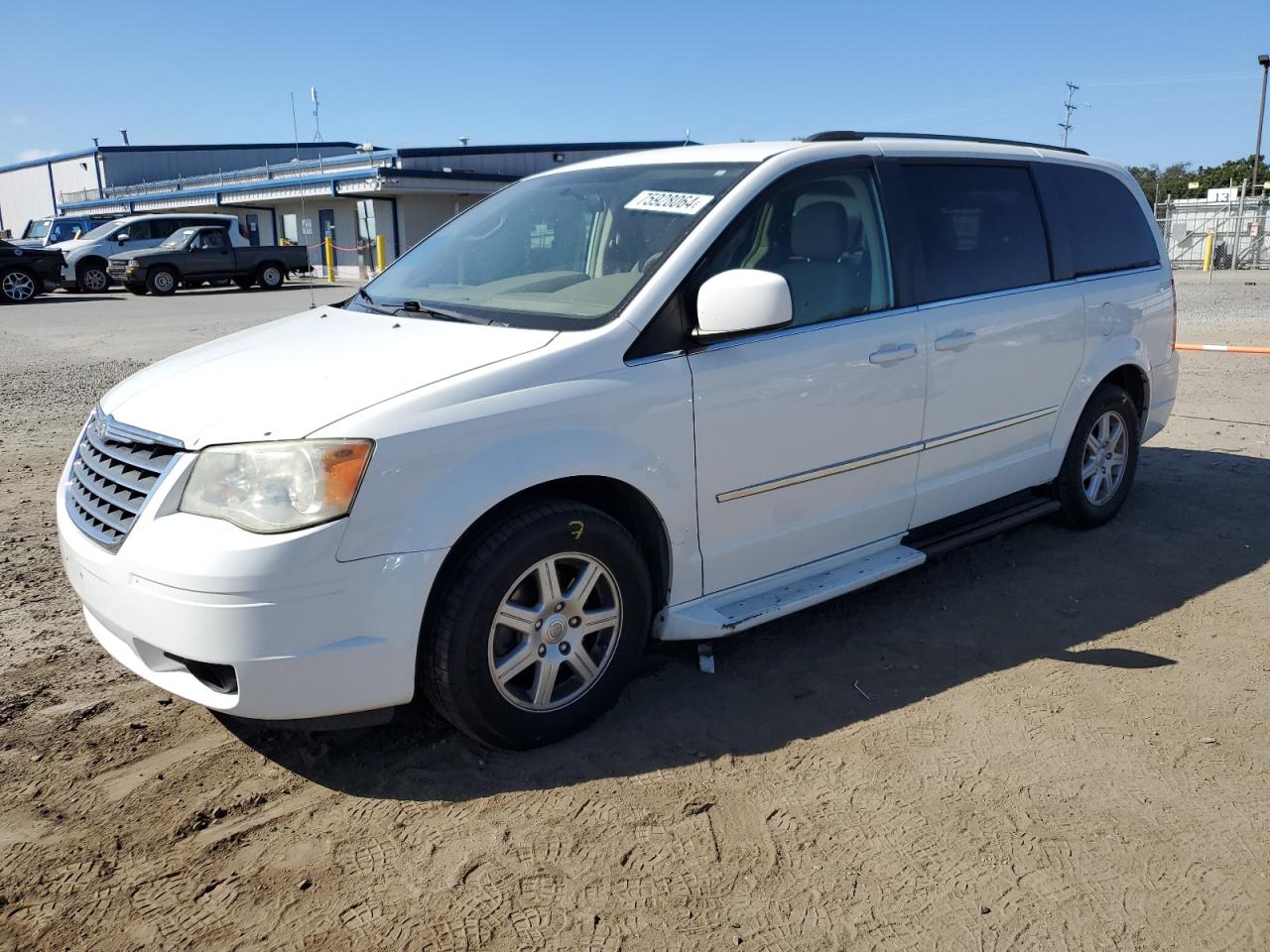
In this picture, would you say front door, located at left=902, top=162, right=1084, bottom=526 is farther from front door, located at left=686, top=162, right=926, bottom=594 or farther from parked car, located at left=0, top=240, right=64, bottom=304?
parked car, located at left=0, top=240, right=64, bottom=304

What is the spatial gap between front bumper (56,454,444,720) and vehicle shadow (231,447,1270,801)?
40 cm

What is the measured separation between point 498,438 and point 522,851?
1165mm

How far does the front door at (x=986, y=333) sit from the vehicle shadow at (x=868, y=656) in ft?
1.43

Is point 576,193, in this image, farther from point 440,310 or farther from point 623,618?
point 623,618

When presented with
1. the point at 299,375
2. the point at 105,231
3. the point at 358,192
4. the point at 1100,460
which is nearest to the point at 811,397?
the point at 299,375

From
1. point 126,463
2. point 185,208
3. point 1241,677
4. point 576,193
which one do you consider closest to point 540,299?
point 576,193

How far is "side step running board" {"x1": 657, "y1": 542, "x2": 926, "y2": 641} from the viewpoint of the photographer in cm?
359

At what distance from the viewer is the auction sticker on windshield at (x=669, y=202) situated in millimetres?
3713

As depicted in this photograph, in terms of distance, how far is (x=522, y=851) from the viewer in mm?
2787

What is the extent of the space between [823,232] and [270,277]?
2447 centimetres

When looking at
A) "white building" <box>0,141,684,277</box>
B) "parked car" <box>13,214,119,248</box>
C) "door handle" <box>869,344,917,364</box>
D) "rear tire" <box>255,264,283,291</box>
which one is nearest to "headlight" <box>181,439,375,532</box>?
"door handle" <box>869,344,917,364</box>

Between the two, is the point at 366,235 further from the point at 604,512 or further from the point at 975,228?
the point at 604,512

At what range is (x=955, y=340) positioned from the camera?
14.0ft

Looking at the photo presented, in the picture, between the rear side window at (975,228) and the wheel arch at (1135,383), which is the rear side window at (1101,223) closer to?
the rear side window at (975,228)
